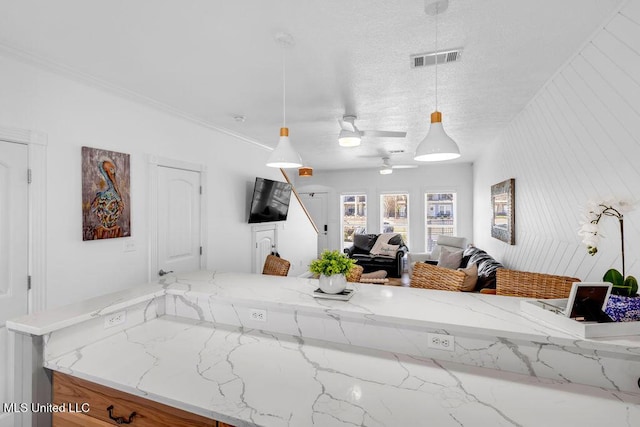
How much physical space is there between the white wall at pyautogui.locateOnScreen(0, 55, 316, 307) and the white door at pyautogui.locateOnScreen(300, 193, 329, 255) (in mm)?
4357

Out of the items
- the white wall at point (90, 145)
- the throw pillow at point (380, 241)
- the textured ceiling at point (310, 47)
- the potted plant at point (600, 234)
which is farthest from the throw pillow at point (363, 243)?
the potted plant at point (600, 234)

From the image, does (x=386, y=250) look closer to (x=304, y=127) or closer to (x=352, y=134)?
(x=304, y=127)

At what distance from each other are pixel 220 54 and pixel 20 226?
5.58 ft

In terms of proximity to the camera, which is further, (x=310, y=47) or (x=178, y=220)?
(x=178, y=220)

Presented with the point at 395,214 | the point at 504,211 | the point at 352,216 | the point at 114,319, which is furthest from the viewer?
the point at 352,216

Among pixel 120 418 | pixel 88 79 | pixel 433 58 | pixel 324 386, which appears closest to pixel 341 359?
pixel 324 386

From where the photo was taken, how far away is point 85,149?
2.32 metres

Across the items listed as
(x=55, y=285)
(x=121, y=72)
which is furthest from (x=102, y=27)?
(x=55, y=285)

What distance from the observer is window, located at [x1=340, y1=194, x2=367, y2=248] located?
7781 millimetres

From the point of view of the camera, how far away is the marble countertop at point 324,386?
3.15ft

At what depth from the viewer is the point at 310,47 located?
6.33 ft

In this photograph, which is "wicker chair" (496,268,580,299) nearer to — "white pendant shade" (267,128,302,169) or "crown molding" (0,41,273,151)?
"white pendant shade" (267,128,302,169)

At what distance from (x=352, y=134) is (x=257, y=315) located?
1.89m

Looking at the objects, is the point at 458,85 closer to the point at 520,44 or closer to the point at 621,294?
the point at 520,44
